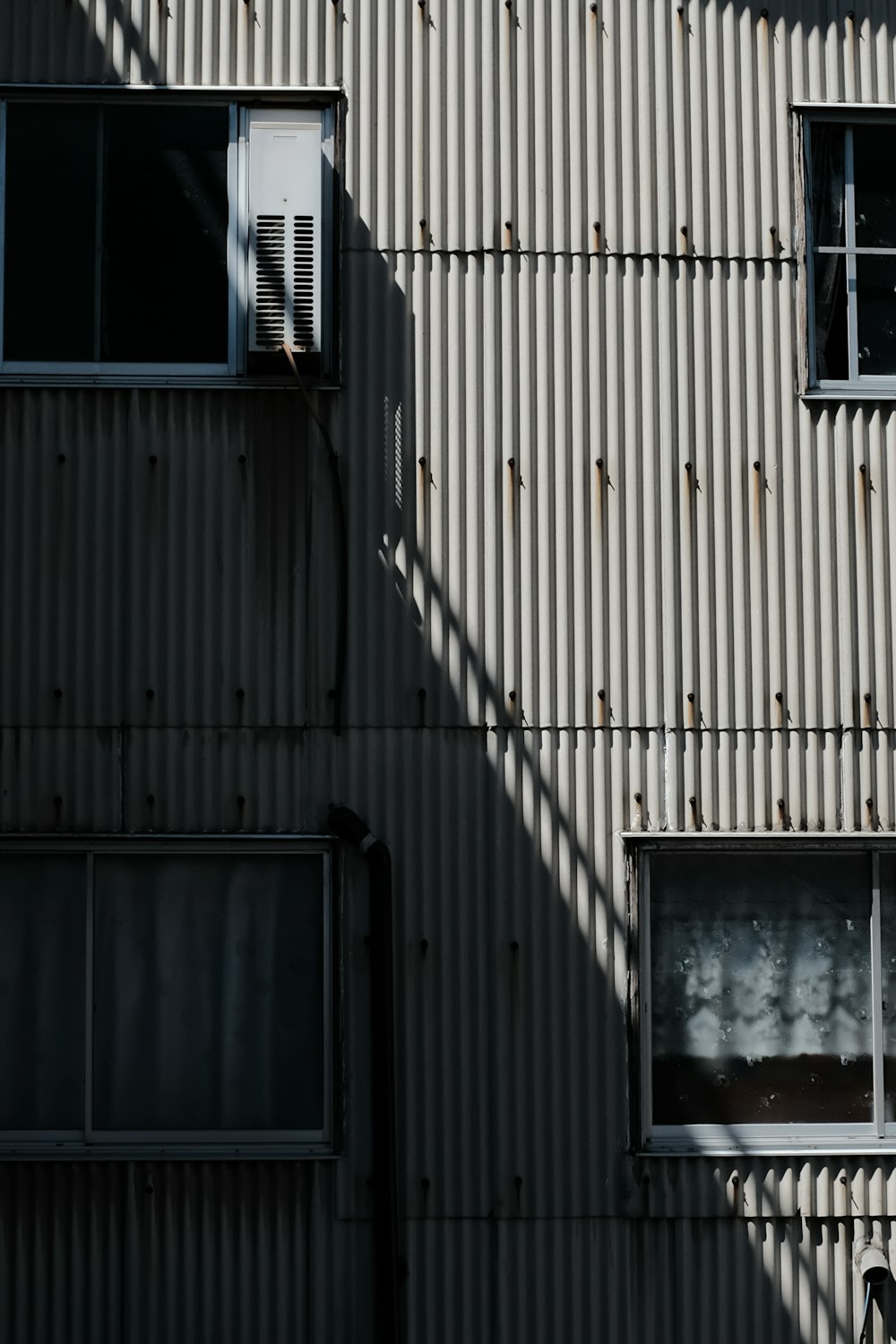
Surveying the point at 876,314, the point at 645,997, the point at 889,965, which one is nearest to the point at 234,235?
the point at 876,314

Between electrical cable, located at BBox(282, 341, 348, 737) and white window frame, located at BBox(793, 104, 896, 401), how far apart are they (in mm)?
2437

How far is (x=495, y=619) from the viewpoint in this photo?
24.3 feet

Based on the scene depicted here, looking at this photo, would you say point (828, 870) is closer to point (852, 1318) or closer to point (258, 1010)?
point (852, 1318)

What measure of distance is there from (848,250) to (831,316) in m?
0.35

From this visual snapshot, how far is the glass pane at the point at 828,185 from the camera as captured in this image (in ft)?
25.3

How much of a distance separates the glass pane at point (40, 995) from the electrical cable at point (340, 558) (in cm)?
155

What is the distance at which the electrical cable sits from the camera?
735 cm

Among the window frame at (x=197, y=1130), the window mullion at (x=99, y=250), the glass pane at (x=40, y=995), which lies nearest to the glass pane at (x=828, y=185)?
the window mullion at (x=99, y=250)

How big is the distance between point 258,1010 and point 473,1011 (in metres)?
1.04

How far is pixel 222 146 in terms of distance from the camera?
761 centimetres

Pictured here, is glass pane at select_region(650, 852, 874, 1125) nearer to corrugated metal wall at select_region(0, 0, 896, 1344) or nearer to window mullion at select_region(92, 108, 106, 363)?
corrugated metal wall at select_region(0, 0, 896, 1344)

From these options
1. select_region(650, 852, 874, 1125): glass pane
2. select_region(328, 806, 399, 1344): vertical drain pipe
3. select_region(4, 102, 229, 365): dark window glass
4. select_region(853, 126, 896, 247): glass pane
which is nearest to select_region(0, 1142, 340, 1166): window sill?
select_region(328, 806, 399, 1344): vertical drain pipe

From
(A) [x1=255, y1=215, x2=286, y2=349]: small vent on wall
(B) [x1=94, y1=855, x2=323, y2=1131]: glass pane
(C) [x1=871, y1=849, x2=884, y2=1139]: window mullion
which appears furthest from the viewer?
(A) [x1=255, y1=215, x2=286, y2=349]: small vent on wall

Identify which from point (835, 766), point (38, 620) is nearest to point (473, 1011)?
point (835, 766)
